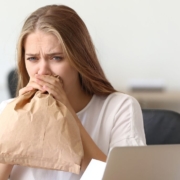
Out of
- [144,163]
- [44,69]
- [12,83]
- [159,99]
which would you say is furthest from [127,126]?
[12,83]

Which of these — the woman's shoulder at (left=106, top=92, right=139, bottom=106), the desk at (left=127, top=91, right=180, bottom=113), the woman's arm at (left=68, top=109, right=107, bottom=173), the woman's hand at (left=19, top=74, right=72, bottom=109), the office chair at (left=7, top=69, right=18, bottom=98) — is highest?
the woman's hand at (left=19, top=74, right=72, bottom=109)

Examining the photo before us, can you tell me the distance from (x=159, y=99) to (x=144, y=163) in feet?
4.36

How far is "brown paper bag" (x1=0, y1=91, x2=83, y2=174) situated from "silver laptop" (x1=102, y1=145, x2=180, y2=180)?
267 mm

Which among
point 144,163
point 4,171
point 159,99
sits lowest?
point 159,99

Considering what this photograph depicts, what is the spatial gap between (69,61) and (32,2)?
1.01 metres

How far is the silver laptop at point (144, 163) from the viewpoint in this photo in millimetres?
591

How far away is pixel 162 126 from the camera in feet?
4.22

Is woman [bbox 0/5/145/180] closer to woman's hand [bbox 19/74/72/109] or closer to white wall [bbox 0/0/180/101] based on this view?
woman's hand [bbox 19/74/72/109]

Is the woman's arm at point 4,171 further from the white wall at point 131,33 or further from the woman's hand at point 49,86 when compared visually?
the white wall at point 131,33

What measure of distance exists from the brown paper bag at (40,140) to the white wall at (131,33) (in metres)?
1.10

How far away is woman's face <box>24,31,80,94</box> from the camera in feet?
3.52

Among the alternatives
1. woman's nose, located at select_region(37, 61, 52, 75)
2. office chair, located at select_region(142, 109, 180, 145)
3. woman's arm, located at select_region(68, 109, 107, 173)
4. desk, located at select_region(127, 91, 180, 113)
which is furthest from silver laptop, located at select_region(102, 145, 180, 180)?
desk, located at select_region(127, 91, 180, 113)

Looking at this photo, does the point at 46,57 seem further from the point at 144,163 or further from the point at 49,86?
the point at 144,163

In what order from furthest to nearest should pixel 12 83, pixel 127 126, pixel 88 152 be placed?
pixel 12 83
pixel 127 126
pixel 88 152
